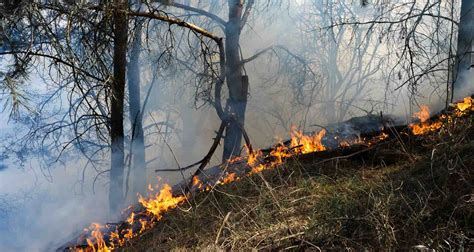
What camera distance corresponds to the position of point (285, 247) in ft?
10.1

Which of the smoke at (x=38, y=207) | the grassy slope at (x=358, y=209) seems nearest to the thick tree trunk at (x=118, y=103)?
the smoke at (x=38, y=207)

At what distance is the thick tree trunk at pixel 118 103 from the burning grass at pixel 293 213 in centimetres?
194

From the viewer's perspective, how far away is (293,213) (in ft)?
11.8

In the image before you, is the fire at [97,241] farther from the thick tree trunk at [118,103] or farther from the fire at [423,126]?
the fire at [423,126]

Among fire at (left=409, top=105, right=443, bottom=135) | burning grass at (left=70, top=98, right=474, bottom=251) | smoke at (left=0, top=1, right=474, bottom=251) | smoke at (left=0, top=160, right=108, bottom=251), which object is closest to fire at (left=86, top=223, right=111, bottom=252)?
burning grass at (left=70, top=98, right=474, bottom=251)

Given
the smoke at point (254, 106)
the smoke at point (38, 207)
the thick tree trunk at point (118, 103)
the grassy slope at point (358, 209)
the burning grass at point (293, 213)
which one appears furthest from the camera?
the smoke at point (254, 106)

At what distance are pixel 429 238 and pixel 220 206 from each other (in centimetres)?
225

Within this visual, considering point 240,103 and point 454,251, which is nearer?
point 454,251

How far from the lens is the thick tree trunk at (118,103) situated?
21.2 ft

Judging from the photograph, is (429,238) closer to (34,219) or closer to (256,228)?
(256,228)

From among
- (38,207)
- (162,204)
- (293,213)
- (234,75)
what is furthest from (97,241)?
(38,207)

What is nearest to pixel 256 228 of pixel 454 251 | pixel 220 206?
pixel 220 206

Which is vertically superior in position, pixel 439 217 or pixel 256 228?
pixel 439 217

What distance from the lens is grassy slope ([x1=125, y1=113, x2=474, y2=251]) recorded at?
9.37 feet
